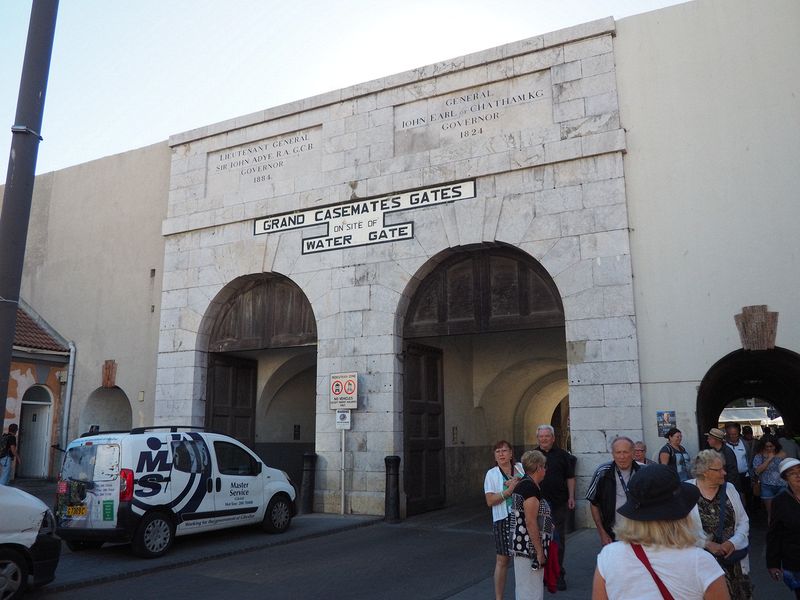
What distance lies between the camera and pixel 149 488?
9.12 m

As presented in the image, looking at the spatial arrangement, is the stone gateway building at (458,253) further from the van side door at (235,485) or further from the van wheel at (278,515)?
the van side door at (235,485)

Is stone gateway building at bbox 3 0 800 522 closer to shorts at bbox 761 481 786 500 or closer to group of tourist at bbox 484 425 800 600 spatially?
shorts at bbox 761 481 786 500

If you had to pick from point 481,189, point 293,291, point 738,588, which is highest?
point 481,189

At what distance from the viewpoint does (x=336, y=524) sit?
38.8ft

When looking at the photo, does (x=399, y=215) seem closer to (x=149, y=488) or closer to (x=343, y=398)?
(x=343, y=398)

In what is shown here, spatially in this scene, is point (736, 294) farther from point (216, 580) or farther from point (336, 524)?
point (216, 580)

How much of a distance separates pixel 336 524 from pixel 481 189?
21.2 ft

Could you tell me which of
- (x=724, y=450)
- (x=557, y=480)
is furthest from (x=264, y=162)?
(x=724, y=450)

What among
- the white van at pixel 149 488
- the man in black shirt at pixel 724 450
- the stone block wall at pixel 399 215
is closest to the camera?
the white van at pixel 149 488

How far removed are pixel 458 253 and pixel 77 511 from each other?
25.2 feet

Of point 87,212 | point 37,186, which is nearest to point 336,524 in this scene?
point 87,212

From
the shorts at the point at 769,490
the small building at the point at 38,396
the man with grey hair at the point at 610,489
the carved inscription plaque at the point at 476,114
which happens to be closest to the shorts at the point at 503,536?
the man with grey hair at the point at 610,489

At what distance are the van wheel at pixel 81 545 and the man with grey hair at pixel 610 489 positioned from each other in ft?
23.7

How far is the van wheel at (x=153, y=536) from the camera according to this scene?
895 centimetres
